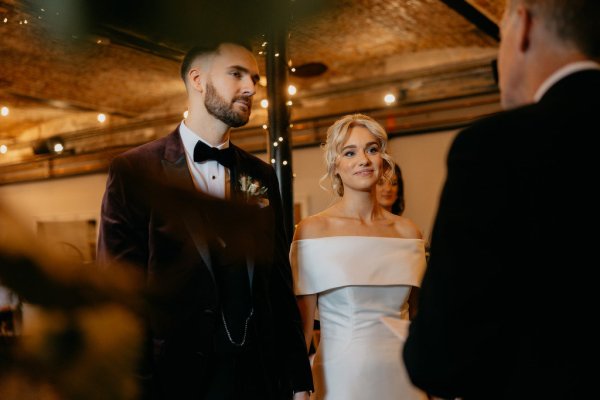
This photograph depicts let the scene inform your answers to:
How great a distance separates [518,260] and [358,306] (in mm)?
2017

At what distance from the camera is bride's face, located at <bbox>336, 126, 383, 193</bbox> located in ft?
9.48

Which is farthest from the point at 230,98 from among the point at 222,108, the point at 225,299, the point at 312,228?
the point at 312,228

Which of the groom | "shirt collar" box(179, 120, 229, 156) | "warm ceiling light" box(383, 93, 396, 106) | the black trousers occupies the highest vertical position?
"warm ceiling light" box(383, 93, 396, 106)

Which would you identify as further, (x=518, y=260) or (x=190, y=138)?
(x=190, y=138)

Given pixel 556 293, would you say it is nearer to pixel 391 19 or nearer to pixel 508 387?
pixel 508 387

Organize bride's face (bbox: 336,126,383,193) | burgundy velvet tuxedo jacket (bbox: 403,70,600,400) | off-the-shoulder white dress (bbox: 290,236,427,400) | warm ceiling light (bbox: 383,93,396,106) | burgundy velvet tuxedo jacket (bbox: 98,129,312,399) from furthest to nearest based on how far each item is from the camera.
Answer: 1. warm ceiling light (bbox: 383,93,396,106)
2. bride's face (bbox: 336,126,383,193)
3. off-the-shoulder white dress (bbox: 290,236,427,400)
4. burgundy velvet tuxedo jacket (bbox: 403,70,600,400)
5. burgundy velvet tuxedo jacket (bbox: 98,129,312,399)

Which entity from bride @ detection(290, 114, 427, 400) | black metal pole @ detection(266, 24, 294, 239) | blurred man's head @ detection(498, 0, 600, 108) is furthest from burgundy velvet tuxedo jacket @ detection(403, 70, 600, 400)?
black metal pole @ detection(266, 24, 294, 239)

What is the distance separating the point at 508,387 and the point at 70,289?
73 centimetres

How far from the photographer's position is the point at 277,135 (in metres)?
3.79

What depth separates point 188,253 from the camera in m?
0.49

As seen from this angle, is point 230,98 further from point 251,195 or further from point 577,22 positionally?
point 251,195

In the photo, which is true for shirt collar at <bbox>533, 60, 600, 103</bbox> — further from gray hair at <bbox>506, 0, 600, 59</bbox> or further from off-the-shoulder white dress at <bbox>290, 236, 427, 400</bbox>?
off-the-shoulder white dress at <bbox>290, 236, 427, 400</bbox>

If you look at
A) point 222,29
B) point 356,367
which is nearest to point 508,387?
point 222,29

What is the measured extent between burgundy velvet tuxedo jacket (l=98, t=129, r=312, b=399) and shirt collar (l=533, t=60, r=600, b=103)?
52 cm
